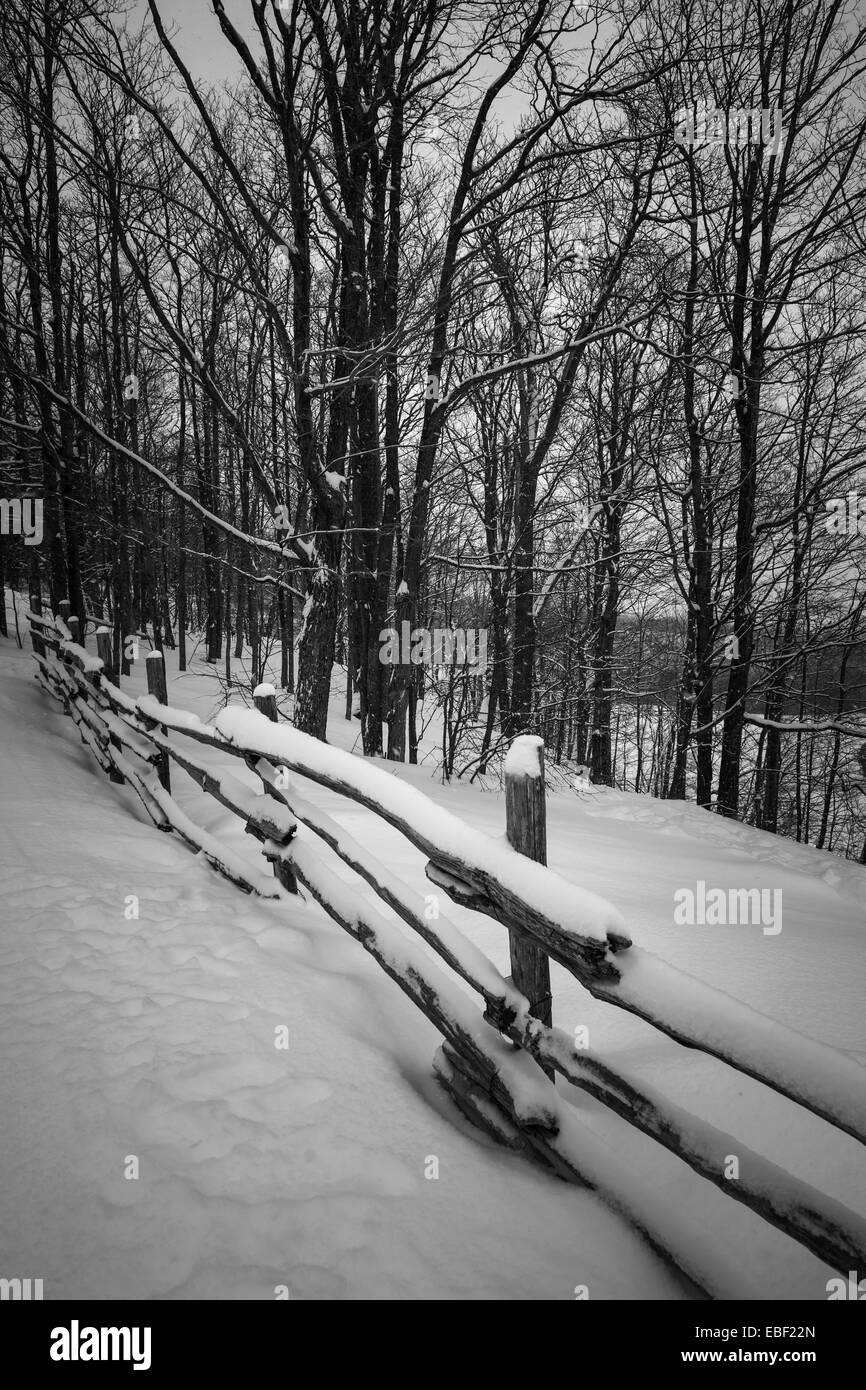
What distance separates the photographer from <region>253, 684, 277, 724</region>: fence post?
349cm

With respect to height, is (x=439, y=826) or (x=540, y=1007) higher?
(x=439, y=826)

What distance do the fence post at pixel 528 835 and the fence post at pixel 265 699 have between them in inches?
77.7

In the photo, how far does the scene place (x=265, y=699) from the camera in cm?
358

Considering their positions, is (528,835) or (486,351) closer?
(528,835)

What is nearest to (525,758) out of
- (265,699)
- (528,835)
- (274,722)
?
(528,835)

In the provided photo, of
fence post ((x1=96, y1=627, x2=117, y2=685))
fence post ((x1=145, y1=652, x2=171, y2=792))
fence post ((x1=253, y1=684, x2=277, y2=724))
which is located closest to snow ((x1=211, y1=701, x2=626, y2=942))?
fence post ((x1=253, y1=684, x2=277, y2=724))

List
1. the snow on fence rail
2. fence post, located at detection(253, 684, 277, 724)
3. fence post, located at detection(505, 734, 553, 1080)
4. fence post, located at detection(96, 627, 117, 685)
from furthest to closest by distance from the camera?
1. fence post, located at detection(96, 627, 117, 685)
2. fence post, located at detection(253, 684, 277, 724)
3. fence post, located at detection(505, 734, 553, 1080)
4. the snow on fence rail

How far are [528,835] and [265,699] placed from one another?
7.35ft

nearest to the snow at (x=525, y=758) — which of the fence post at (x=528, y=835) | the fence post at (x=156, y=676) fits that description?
the fence post at (x=528, y=835)

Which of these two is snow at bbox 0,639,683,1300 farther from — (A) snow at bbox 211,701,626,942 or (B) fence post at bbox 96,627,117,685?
(B) fence post at bbox 96,627,117,685

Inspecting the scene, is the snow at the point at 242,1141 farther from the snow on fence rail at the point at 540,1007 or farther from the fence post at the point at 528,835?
the fence post at the point at 528,835

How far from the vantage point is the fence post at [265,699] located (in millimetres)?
3487

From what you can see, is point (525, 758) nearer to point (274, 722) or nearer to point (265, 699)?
point (274, 722)
